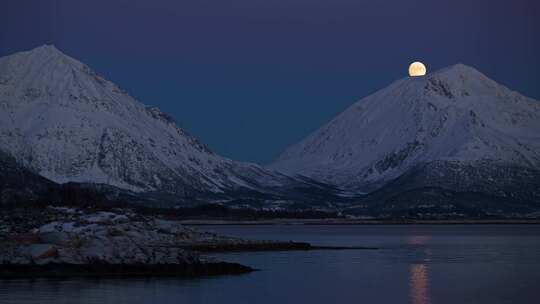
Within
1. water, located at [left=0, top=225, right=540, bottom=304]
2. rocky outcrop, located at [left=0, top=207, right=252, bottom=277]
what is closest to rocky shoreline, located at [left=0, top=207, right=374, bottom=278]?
rocky outcrop, located at [left=0, top=207, right=252, bottom=277]

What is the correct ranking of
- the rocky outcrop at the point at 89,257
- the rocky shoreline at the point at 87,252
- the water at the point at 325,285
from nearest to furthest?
1. the water at the point at 325,285
2. the rocky outcrop at the point at 89,257
3. the rocky shoreline at the point at 87,252

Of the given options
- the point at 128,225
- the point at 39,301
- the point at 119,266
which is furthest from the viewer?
the point at 128,225

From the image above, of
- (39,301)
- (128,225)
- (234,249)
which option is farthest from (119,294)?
(234,249)

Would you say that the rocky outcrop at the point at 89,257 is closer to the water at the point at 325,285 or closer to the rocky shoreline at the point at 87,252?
the rocky shoreline at the point at 87,252

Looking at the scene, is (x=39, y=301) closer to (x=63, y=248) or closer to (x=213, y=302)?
(x=213, y=302)

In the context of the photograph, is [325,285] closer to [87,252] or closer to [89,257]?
[89,257]

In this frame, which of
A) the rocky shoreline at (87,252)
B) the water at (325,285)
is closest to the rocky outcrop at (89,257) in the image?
the rocky shoreline at (87,252)

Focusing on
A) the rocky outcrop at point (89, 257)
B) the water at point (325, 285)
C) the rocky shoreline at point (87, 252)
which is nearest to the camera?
the water at point (325, 285)

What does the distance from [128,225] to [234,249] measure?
2006 cm

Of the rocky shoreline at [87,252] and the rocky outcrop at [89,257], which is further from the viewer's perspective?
the rocky shoreline at [87,252]

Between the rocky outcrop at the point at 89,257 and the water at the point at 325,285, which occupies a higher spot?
the rocky outcrop at the point at 89,257

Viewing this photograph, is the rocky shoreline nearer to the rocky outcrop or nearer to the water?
the rocky outcrop

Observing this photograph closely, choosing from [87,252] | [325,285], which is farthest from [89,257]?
[325,285]

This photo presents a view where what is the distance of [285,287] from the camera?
85.9 meters
